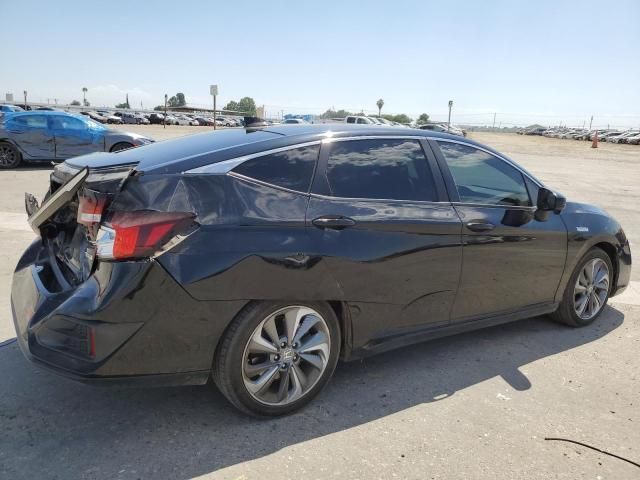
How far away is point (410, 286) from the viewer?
3.43m

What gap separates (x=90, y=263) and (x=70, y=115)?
13.1m

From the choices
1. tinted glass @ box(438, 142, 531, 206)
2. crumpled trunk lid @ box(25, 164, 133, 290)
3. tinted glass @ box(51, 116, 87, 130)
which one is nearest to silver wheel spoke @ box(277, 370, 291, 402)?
crumpled trunk lid @ box(25, 164, 133, 290)

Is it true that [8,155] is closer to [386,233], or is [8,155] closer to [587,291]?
[386,233]

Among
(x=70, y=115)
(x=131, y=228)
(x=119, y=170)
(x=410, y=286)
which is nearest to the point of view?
A: (x=131, y=228)

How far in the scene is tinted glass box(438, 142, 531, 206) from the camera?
12.5 ft

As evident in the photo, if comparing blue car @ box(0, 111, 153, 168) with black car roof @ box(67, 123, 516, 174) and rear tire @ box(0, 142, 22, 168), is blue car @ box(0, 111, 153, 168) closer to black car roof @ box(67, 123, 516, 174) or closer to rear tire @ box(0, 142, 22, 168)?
rear tire @ box(0, 142, 22, 168)

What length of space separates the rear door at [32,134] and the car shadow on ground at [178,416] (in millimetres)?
11670

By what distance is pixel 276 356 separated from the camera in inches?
119

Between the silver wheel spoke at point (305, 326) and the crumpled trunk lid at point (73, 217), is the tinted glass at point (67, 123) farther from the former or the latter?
the silver wheel spoke at point (305, 326)

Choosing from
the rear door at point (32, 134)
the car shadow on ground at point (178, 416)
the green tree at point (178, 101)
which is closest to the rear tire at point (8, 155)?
the rear door at point (32, 134)

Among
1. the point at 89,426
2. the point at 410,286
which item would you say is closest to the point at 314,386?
the point at 410,286

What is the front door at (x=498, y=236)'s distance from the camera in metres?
3.75

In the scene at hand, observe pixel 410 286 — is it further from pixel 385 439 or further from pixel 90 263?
pixel 90 263

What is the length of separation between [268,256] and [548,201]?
7.88 feet
